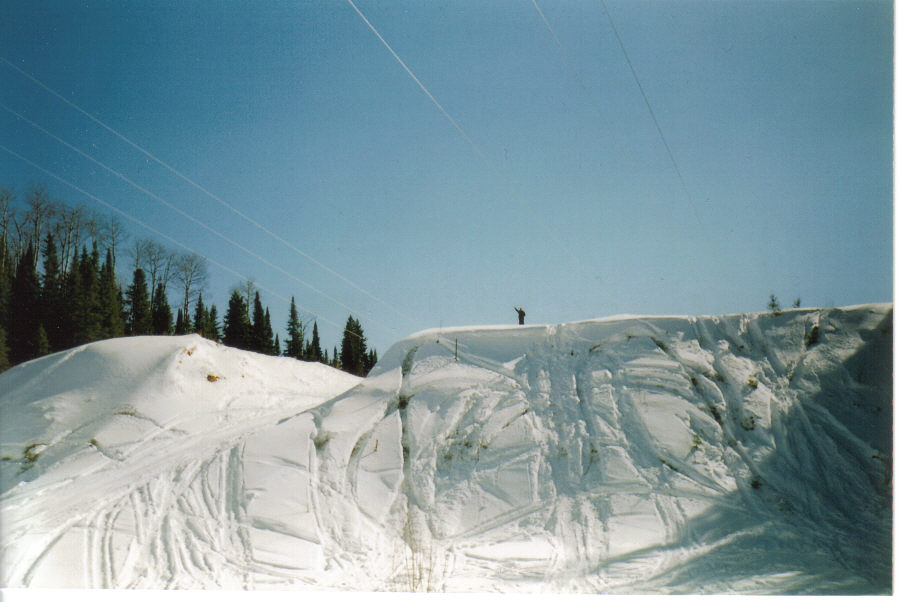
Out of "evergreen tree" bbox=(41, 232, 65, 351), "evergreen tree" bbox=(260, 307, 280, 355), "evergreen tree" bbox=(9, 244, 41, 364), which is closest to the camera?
"evergreen tree" bbox=(9, 244, 41, 364)

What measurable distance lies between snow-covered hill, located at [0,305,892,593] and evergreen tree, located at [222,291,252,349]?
44.6 ft

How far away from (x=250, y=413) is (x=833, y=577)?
6.80m

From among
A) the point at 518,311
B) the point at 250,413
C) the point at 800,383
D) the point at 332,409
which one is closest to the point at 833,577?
the point at 800,383

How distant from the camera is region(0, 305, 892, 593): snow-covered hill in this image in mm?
4320

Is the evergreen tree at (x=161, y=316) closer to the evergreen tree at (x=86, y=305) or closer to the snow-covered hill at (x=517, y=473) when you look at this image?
the evergreen tree at (x=86, y=305)

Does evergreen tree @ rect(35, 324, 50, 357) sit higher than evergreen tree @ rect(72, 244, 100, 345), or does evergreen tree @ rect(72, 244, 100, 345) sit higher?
evergreen tree @ rect(72, 244, 100, 345)

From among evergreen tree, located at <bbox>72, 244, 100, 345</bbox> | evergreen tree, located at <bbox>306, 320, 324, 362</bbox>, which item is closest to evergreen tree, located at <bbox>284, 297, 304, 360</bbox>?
evergreen tree, located at <bbox>306, 320, 324, 362</bbox>

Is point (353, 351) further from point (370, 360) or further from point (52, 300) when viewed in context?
point (52, 300)

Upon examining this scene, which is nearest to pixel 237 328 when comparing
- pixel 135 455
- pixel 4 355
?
pixel 4 355

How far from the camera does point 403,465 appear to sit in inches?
216

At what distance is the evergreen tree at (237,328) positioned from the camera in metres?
20.7

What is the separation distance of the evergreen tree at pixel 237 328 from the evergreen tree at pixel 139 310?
15.2ft

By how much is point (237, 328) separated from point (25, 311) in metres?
11.2

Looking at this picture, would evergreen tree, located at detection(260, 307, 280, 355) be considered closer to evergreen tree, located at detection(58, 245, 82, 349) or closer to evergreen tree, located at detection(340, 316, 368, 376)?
evergreen tree, located at detection(340, 316, 368, 376)
